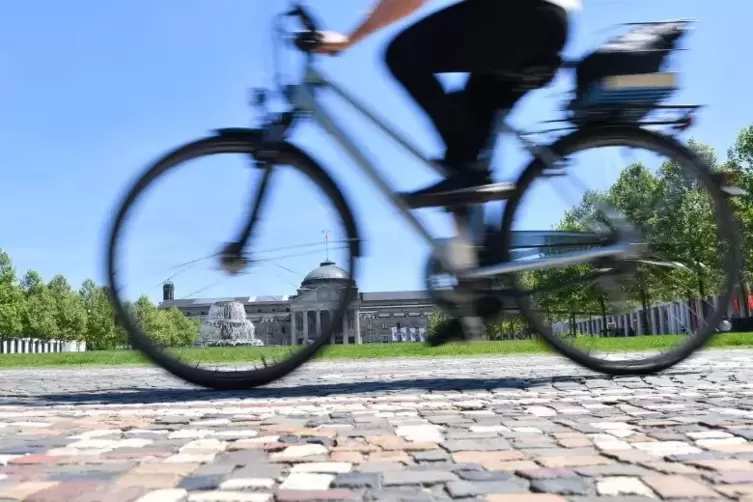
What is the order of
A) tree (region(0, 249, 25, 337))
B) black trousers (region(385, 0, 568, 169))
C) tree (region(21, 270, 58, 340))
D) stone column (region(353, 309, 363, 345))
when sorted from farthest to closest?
1. tree (region(21, 270, 58, 340))
2. tree (region(0, 249, 25, 337))
3. stone column (region(353, 309, 363, 345))
4. black trousers (region(385, 0, 568, 169))

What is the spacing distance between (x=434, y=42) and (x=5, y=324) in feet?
192

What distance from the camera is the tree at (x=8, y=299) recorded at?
5562cm

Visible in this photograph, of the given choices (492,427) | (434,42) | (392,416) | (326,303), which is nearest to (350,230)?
(326,303)

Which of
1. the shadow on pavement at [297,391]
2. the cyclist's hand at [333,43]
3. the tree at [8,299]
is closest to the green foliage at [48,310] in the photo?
the tree at [8,299]

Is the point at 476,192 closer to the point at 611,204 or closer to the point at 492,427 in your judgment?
the point at 611,204

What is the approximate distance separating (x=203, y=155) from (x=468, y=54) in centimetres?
143

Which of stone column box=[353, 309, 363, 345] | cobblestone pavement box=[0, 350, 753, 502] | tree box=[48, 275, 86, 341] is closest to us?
cobblestone pavement box=[0, 350, 753, 502]

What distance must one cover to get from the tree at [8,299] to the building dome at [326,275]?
186ft

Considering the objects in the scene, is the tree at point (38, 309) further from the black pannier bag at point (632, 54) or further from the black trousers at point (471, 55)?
the black pannier bag at point (632, 54)

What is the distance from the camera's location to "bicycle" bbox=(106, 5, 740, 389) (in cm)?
390

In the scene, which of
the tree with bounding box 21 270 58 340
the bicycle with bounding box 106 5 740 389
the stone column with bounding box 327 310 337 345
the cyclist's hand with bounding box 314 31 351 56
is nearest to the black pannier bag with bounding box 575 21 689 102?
the bicycle with bounding box 106 5 740 389

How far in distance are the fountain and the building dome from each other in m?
0.39

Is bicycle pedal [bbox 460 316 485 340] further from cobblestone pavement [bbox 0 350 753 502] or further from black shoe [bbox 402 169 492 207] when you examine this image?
black shoe [bbox 402 169 492 207]

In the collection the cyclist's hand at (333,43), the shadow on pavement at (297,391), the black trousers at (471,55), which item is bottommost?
the shadow on pavement at (297,391)
